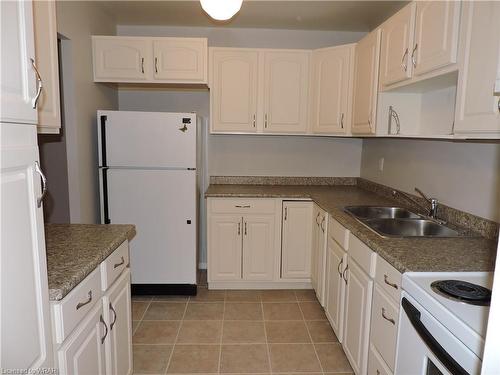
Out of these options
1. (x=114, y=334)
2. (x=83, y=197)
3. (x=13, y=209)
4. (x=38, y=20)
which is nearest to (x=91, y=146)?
(x=83, y=197)

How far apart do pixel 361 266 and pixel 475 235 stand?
2.08ft

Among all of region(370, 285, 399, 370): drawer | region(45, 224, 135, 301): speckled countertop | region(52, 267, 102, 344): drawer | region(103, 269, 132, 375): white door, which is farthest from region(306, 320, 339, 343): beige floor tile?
region(52, 267, 102, 344): drawer

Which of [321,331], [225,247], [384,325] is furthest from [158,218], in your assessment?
[384,325]

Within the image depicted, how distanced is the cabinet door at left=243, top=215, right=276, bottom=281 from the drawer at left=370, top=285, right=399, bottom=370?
152 cm

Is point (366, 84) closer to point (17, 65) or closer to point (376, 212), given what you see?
point (376, 212)

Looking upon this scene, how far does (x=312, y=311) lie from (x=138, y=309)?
4.84 ft

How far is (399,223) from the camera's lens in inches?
90.3

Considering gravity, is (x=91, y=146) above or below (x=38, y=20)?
below

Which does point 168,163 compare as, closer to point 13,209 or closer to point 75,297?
point 75,297

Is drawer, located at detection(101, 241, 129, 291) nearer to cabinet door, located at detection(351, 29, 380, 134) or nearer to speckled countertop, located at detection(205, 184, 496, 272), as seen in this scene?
speckled countertop, located at detection(205, 184, 496, 272)

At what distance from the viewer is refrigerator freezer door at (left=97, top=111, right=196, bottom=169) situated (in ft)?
9.45

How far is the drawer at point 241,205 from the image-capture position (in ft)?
10.2

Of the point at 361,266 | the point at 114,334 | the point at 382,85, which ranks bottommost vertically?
the point at 114,334

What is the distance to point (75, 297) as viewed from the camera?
123 cm
